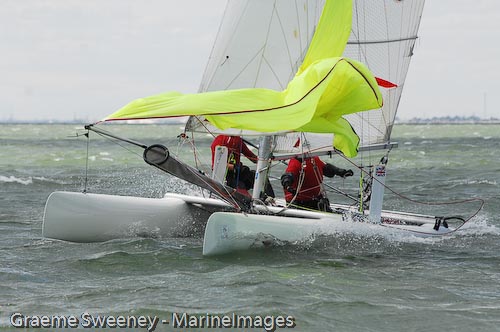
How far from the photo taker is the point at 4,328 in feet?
19.5

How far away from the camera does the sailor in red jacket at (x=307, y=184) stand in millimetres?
9586

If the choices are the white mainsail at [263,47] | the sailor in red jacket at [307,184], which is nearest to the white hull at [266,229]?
the sailor in red jacket at [307,184]

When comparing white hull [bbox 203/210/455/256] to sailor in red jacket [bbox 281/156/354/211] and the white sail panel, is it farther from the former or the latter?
the white sail panel

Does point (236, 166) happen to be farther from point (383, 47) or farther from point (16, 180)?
point (16, 180)

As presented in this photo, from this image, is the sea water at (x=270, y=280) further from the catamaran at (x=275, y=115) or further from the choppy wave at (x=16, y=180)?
the choppy wave at (x=16, y=180)

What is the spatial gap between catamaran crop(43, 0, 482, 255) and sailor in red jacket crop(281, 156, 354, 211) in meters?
0.14

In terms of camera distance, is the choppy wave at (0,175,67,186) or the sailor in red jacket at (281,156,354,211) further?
the choppy wave at (0,175,67,186)

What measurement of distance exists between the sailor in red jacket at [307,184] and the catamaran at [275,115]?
0.14 metres

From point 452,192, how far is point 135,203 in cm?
784

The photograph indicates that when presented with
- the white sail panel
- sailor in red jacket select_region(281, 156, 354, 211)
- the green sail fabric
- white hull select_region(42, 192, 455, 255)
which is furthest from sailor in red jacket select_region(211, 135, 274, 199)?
the white sail panel

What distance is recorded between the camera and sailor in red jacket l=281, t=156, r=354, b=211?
9.59 metres

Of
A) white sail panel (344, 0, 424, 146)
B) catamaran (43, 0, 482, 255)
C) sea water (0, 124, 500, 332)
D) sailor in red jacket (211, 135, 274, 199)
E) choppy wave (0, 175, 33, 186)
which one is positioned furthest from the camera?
choppy wave (0, 175, 33, 186)

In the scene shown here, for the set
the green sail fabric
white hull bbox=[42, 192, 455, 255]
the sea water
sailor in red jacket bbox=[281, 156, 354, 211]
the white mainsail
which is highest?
the white mainsail

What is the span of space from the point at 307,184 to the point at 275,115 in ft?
5.11
